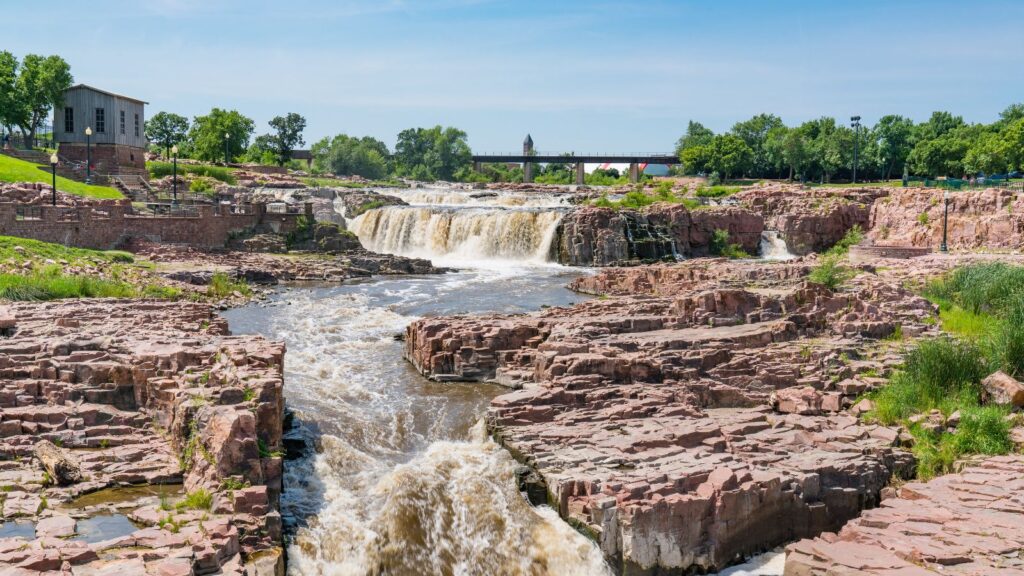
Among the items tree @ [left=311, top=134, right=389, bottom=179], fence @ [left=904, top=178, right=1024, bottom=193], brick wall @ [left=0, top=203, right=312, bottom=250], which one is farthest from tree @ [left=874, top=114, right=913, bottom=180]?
brick wall @ [left=0, top=203, right=312, bottom=250]

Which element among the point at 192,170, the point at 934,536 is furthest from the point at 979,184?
the point at 192,170

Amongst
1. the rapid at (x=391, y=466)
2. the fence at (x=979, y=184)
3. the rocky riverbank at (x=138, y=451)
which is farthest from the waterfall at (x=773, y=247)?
the rocky riverbank at (x=138, y=451)

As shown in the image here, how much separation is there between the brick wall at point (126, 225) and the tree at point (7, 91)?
20358 mm

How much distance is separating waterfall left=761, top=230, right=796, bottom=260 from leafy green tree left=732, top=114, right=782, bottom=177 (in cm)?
3087

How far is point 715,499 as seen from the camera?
45.5 ft

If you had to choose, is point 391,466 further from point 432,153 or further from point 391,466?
point 432,153

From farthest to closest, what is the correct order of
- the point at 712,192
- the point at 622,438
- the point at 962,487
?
the point at 712,192
the point at 622,438
the point at 962,487

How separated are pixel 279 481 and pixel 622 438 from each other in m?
5.71

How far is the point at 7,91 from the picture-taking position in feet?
183

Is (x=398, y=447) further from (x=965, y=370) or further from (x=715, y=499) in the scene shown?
(x=965, y=370)

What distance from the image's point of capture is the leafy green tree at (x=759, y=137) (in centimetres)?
8319

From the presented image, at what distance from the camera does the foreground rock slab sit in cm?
1216

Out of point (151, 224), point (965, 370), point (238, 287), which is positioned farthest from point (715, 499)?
point (151, 224)

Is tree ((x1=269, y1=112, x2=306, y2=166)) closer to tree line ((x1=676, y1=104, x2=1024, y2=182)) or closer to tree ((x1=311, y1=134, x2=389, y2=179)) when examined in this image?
tree ((x1=311, y1=134, x2=389, y2=179))
